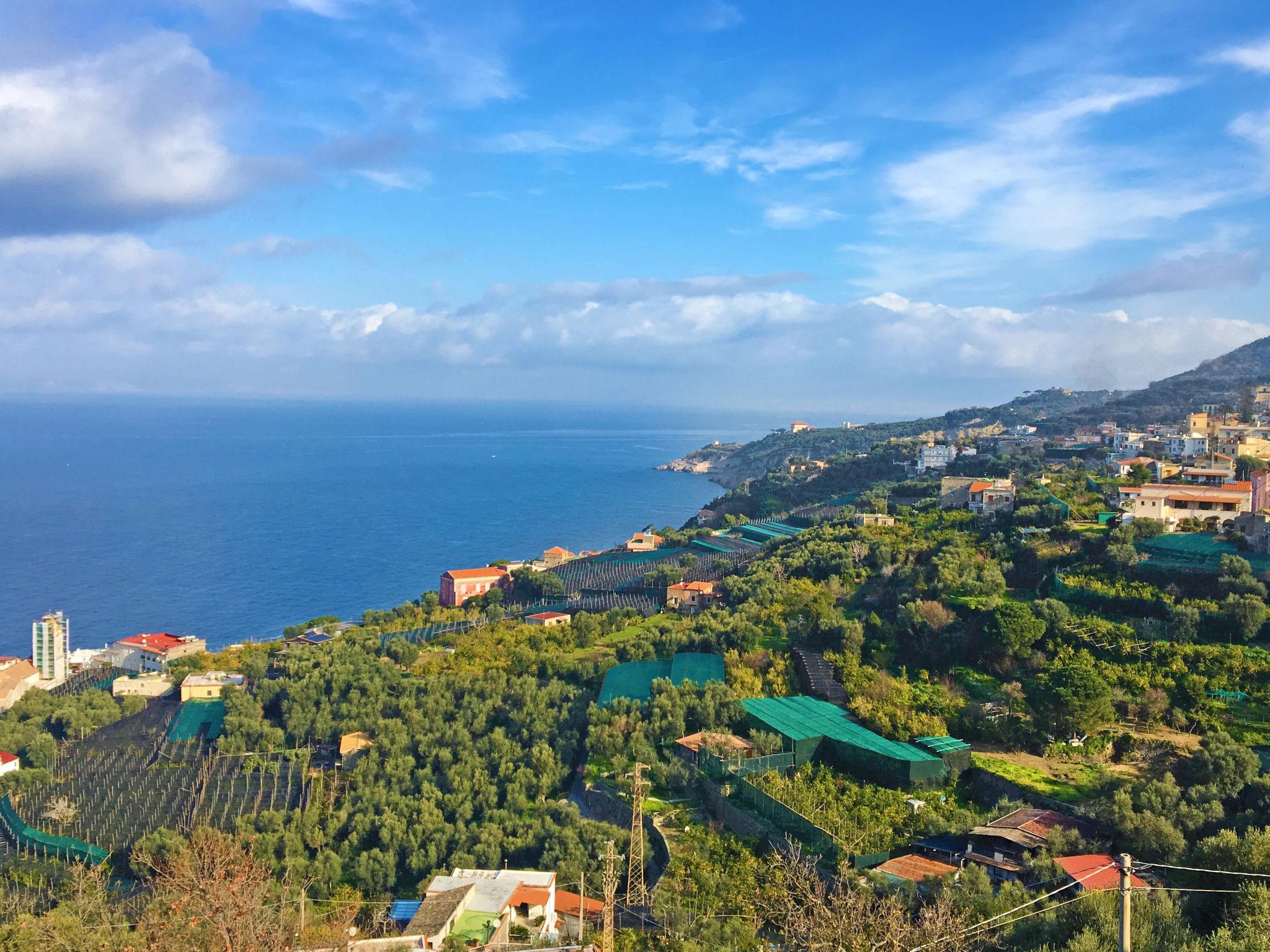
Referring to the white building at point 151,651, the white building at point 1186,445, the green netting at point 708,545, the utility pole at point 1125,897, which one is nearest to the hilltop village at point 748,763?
the utility pole at point 1125,897

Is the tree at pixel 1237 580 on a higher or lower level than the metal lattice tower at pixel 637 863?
higher

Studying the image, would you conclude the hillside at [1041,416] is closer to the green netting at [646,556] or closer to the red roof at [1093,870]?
the green netting at [646,556]

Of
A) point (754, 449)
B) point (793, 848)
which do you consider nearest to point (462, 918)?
point (793, 848)

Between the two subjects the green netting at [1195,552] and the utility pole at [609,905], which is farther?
the green netting at [1195,552]

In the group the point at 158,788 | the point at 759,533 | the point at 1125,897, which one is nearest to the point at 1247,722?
the point at 1125,897

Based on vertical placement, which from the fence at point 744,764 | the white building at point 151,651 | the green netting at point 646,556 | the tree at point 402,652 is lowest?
the white building at point 151,651

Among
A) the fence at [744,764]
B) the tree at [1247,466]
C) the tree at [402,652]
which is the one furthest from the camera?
the tree at [1247,466]

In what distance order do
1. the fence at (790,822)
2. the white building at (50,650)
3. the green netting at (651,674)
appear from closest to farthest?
the fence at (790,822), the green netting at (651,674), the white building at (50,650)

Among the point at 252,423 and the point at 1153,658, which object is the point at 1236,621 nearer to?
the point at 1153,658
